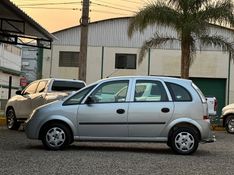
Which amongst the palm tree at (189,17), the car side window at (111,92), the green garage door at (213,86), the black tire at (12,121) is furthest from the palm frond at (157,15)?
the green garage door at (213,86)

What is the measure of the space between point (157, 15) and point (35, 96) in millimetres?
6840

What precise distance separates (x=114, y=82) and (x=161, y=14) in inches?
396

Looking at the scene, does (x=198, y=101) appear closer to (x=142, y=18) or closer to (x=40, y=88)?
(x=40, y=88)

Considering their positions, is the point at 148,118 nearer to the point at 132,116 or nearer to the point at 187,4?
the point at 132,116

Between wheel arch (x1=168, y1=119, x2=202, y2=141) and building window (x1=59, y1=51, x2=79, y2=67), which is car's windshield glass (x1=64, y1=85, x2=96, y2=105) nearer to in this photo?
wheel arch (x1=168, y1=119, x2=202, y2=141)

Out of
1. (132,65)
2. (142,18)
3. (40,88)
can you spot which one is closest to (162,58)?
(132,65)

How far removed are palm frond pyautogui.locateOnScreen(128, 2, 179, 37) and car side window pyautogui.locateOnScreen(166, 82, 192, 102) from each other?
9822mm

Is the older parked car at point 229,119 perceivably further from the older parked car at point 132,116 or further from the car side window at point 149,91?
the car side window at point 149,91

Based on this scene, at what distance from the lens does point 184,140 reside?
12.1 metres

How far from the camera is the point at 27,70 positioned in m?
54.7

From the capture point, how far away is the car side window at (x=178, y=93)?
12234 mm

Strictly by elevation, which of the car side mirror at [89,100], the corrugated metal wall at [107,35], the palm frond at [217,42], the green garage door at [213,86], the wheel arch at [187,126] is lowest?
the wheel arch at [187,126]

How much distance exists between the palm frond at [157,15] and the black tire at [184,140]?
1040cm

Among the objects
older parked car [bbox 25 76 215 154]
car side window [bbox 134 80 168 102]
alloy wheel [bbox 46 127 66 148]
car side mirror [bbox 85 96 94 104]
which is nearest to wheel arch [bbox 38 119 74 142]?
older parked car [bbox 25 76 215 154]
